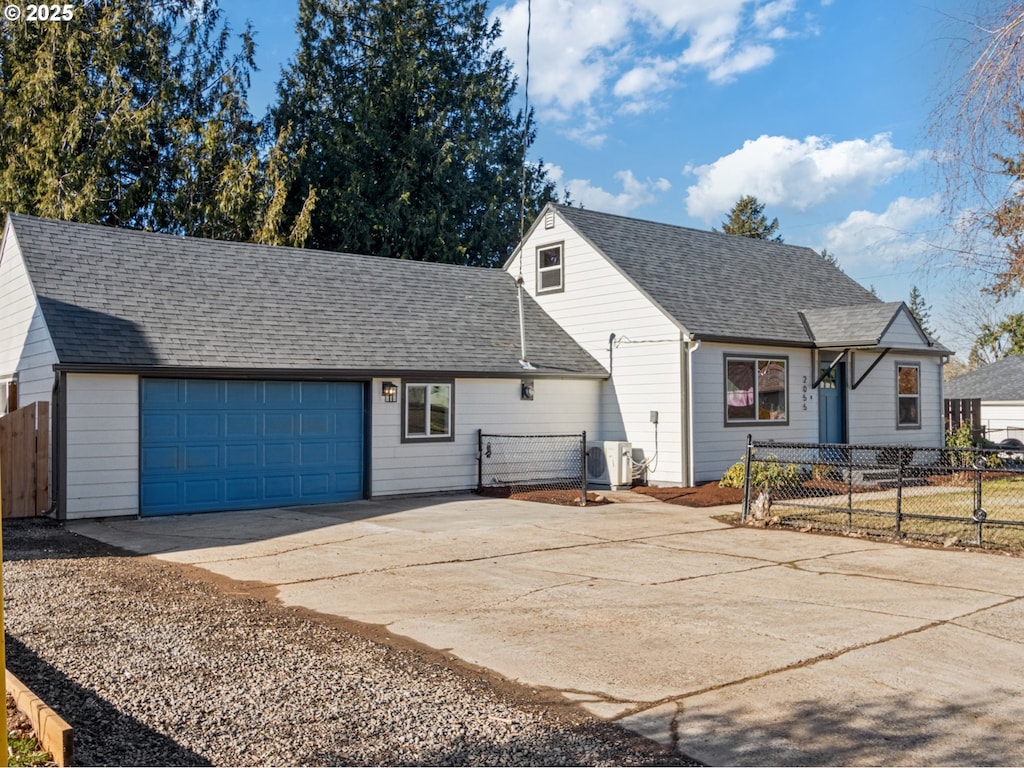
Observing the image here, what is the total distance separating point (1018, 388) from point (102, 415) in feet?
107

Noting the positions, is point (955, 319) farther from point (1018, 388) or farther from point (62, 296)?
point (62, 296)

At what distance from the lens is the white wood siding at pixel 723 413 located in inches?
651

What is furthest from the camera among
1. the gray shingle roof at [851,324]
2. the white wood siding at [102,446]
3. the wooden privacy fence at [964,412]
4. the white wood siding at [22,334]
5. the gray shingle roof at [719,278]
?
the wooden privacy fence at [964,412]

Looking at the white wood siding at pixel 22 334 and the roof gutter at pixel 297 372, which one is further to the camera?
the white wood siding at pixel 22 334

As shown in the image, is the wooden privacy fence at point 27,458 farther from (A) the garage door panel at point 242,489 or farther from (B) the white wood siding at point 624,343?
(B) the white wood siding at point 624,343

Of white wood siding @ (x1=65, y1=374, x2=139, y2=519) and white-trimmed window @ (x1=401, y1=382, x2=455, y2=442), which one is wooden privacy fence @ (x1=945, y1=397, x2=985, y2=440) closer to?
white-trimmed window @ (x1=401, y1=382, x2=455, y2=442)

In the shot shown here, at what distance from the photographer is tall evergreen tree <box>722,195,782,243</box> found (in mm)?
53719

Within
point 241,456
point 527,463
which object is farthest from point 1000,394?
point 241,456

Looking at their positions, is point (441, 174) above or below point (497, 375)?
above

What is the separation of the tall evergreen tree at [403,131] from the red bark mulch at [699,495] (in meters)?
17.4

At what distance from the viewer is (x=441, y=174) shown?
31719mm

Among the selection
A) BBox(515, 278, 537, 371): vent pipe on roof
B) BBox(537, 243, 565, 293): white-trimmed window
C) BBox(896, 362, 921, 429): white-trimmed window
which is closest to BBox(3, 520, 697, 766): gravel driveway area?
BBox(515, 278, 537, 371): vent pipe on roof

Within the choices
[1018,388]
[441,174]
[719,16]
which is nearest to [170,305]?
[719,16]

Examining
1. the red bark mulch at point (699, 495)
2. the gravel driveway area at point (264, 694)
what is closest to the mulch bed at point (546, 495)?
the red bark mulch at point (699, 495)
